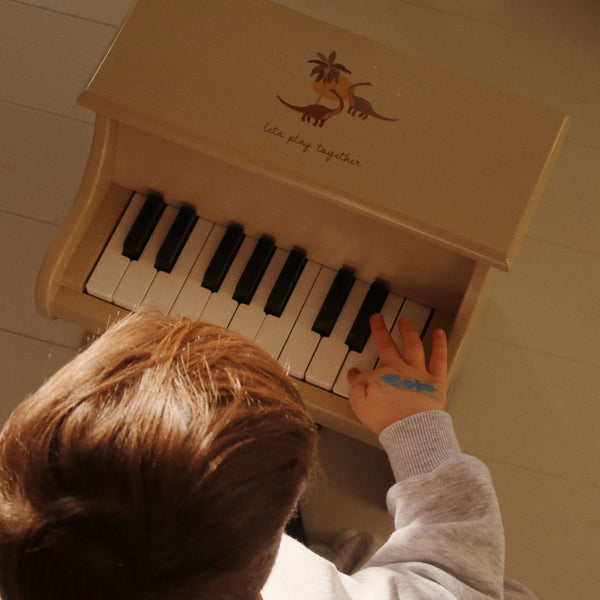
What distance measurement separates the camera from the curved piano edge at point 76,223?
1192mm

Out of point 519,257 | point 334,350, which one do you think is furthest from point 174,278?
point 519,257

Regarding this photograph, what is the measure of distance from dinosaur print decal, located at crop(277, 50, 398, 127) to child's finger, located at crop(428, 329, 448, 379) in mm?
325

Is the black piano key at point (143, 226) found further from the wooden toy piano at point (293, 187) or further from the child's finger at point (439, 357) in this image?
the child's finger at point (439, 357)

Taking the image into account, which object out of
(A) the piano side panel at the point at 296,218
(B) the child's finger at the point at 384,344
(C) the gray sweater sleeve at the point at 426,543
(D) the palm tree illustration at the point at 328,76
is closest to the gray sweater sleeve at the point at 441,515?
(C) the gray sweater sleeve at the point at 426,543

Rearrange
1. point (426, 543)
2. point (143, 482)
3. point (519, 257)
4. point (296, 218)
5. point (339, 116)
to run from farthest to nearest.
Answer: point (519, 257) → point (296, 218) → point (339, 116) → point (426, 543) → point (143, 482)

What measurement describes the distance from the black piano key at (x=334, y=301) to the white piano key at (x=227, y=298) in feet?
0.44

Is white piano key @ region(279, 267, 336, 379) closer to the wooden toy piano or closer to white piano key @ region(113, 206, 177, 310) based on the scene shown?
the wooden toy piano

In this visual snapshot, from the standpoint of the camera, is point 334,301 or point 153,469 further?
point 334,301

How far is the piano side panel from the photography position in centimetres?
114

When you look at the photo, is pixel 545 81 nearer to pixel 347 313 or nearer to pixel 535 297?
pixel 535 297

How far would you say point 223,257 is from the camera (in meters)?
1.24

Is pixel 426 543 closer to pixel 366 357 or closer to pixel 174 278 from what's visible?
pixel 366 357

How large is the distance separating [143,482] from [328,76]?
28.1 inches

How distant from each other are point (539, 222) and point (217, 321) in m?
0.72
